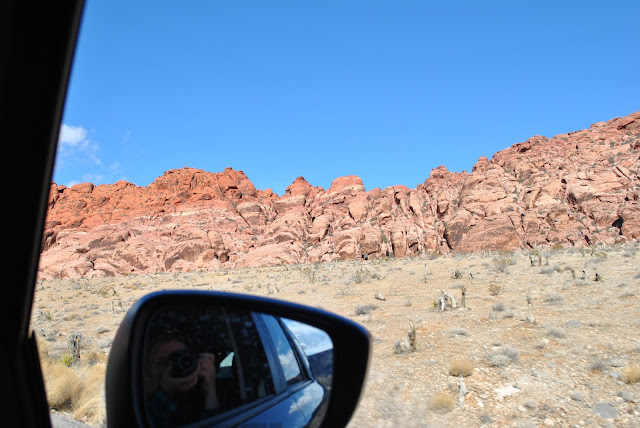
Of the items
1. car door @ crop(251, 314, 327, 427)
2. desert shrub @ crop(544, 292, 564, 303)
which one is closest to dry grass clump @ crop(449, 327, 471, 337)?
desert shrub @ crop(544, 292, 564, 303)

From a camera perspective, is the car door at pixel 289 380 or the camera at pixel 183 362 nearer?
the camera at pixel 183 362

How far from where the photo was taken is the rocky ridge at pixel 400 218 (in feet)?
164

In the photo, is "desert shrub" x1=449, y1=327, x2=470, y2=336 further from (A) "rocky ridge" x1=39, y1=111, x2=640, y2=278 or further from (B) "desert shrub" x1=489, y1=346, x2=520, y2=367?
(A) "rocky ridge" x1=39, y1=111, x2=640, y2=278

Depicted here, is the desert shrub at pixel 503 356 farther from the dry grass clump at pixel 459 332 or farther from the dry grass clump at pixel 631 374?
the dry grass clump at pixel 631 374

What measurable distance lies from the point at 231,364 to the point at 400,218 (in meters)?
67.5

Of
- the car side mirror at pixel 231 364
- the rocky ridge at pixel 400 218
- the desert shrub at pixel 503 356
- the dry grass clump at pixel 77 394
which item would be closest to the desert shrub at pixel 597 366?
the desert shrub at pixel 503 356

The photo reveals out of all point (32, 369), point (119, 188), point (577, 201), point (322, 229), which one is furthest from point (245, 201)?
point (32, 369)

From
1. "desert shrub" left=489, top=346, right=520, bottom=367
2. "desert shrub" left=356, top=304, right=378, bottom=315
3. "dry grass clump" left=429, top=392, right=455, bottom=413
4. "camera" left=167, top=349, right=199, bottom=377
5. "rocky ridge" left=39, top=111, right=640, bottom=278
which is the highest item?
"rocky ridge" left=39, top=111, right=640, bottom=278

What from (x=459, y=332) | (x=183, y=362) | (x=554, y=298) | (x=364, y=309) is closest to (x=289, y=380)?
(x=183, y=362)

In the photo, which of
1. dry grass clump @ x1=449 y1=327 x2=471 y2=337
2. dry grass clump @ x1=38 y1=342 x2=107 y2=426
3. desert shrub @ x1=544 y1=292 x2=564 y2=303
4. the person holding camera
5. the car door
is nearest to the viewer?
the person holding camera

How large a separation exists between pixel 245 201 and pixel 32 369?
8810 centimetres

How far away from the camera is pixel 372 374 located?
7285 mm

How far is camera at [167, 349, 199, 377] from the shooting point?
1.75 meters

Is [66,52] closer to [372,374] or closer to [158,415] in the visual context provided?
[158,415]
